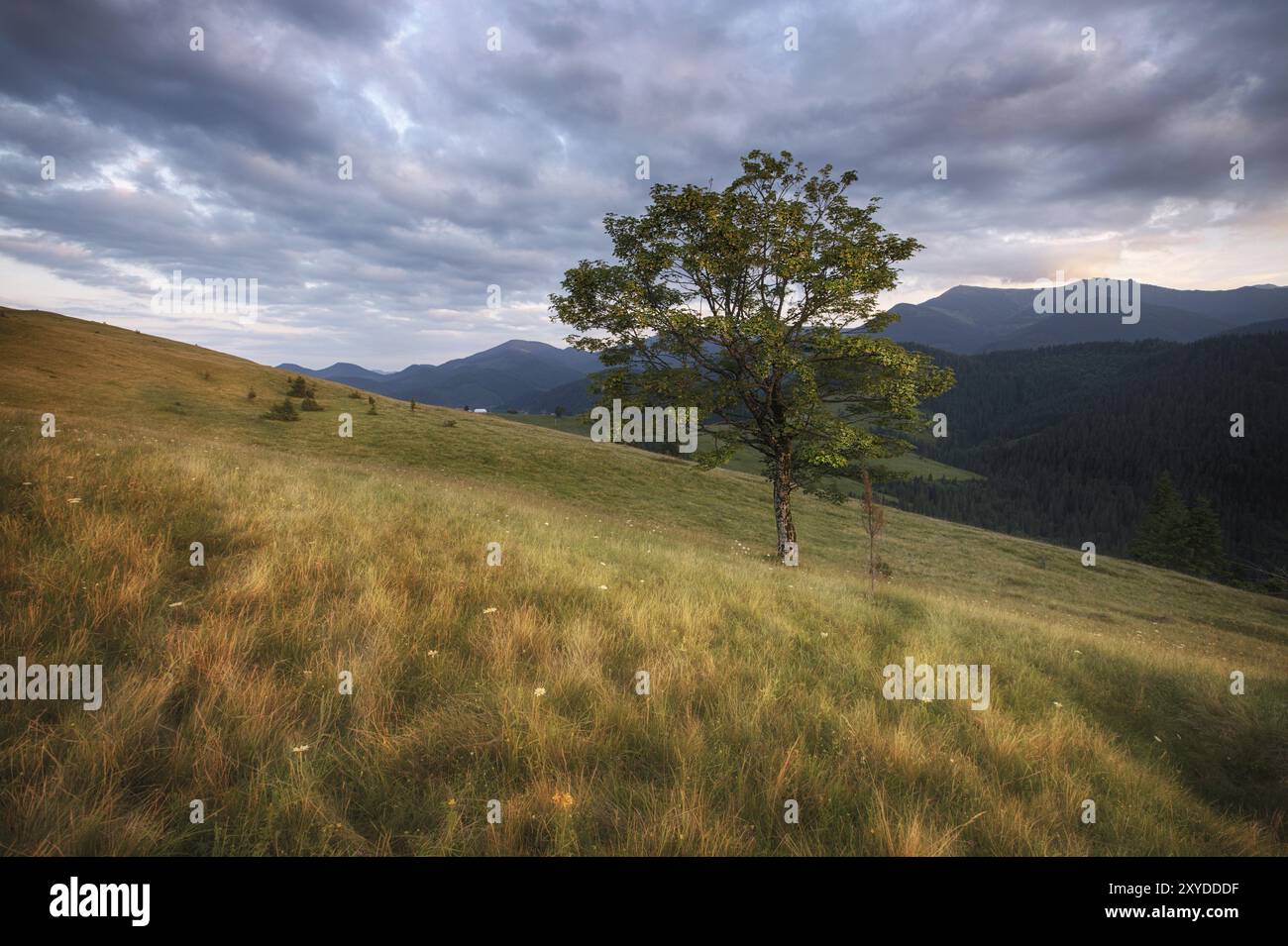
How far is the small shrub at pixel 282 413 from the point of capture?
128 ft

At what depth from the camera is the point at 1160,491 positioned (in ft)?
246

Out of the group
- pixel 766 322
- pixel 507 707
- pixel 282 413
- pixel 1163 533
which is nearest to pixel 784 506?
pixel 766 322

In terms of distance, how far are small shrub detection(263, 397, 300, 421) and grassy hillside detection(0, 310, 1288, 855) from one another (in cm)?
3531

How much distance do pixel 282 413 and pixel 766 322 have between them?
132ft

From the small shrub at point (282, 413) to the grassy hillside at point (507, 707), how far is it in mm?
35308

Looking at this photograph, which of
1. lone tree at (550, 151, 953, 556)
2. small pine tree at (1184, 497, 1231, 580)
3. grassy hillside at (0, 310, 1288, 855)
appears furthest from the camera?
small pine tree at (1184, 497, 1231, 580)

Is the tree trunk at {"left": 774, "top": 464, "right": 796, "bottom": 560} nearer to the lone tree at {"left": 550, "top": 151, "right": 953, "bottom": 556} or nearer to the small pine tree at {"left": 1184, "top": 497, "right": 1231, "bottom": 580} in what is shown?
the lone tree at {"left": 550, "top": 151, "right": 953, "bottom": 556}

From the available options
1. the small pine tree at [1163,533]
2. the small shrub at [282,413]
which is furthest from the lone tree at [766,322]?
the small pine tree at [1163,533]

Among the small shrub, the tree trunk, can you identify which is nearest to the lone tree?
the tree trunk

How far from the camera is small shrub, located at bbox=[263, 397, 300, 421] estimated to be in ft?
128

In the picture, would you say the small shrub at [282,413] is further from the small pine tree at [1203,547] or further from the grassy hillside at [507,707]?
the small pine tree at [1203,547]

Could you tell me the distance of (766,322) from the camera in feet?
48.4

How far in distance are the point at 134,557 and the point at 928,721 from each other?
723cm
